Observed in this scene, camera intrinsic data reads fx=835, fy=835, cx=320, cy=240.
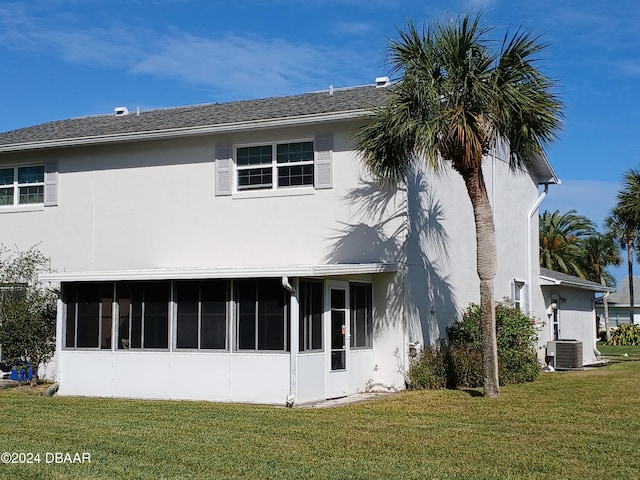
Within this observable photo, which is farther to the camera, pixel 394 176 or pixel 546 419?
pixel 394 176

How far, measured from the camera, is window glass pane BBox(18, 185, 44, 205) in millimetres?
20922

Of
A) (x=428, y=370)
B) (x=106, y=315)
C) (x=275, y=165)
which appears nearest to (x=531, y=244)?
(x=428, y=370)

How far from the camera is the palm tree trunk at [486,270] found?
15523mm

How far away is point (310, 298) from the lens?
16016mm

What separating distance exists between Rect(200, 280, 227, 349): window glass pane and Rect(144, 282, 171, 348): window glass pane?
0.80m

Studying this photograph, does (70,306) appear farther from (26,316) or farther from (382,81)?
(382,81)

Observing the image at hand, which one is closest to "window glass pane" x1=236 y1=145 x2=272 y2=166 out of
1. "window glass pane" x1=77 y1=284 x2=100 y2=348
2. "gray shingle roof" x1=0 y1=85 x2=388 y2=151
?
"gray shingle roof" x1=0 y1=85 x2=388 y2=151

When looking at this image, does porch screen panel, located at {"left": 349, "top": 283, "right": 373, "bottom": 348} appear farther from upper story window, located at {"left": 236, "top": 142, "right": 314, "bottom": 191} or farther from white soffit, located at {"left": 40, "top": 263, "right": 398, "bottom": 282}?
upper story window, located at {"left": 236, "top": 142, "right": 314, "bottom": 191}

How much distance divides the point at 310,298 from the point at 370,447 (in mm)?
5579

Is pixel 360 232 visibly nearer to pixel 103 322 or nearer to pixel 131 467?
pixel 103 322

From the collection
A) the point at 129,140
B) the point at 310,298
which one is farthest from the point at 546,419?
the point at 129,140

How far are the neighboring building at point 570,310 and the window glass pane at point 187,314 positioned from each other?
43.9 feet

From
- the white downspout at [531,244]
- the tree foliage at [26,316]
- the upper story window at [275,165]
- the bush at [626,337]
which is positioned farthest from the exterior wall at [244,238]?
the bush at [626,337]

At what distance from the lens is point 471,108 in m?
15.0
